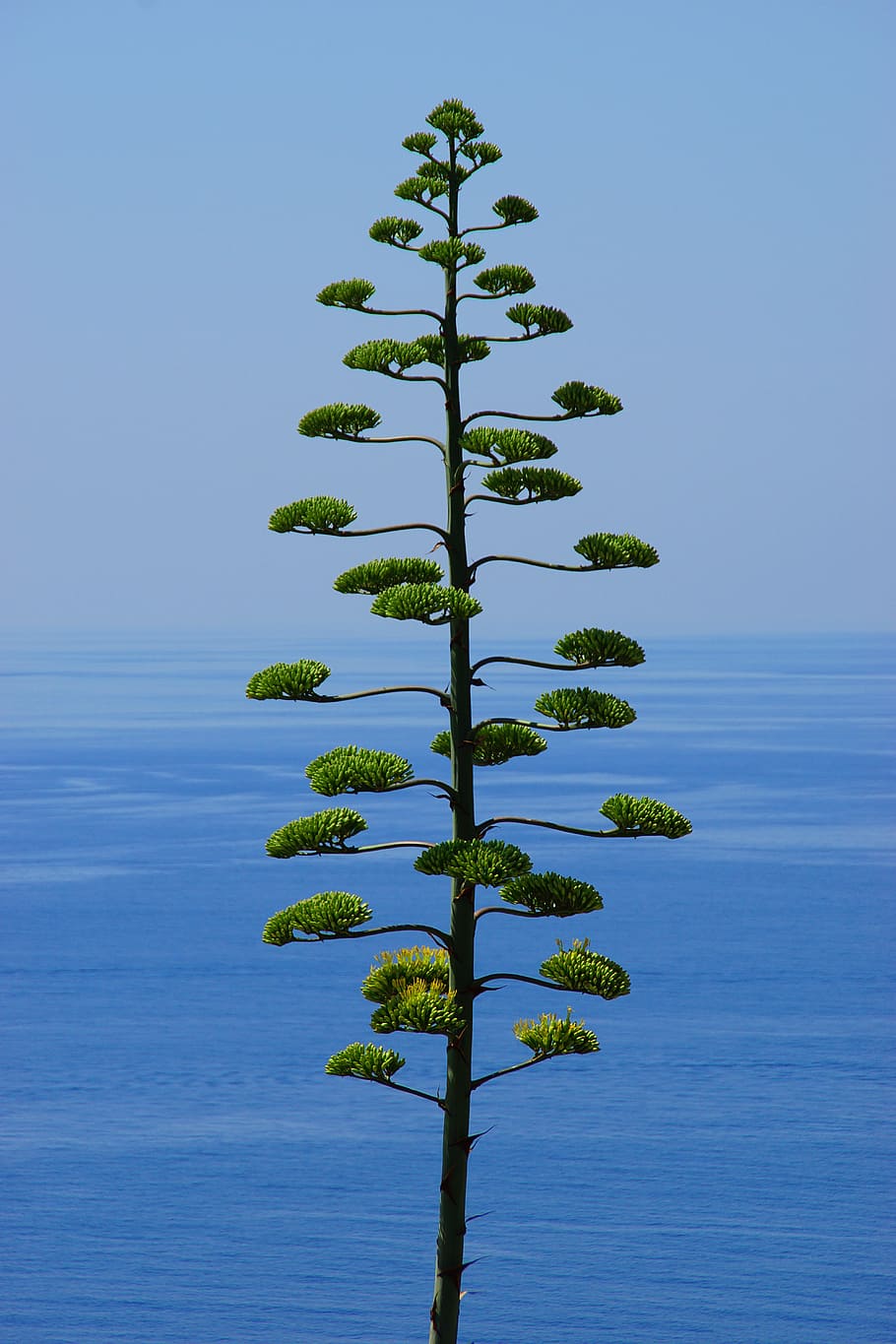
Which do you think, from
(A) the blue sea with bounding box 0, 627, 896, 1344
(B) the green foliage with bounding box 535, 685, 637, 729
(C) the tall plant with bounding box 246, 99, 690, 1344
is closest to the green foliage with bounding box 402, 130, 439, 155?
(C) the tall plant with bounding box 246, 99, 690, 1344

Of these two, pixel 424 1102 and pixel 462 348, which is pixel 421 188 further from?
pixel 424 1102

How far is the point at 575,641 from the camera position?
9883 mm

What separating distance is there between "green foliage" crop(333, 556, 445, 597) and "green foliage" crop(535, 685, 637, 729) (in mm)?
1092

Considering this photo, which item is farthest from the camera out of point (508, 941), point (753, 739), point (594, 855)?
point (753, 739)

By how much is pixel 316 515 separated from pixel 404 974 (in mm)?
2856

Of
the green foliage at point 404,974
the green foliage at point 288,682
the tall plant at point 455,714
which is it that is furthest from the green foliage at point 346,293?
the green foliage at point 404,974

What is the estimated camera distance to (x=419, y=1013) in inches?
365

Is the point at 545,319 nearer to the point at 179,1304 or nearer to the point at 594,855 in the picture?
the point at 179,1304

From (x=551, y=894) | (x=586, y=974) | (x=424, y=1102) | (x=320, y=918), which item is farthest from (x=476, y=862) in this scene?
(x=424, y=1102)

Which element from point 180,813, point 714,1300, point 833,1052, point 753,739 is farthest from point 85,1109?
point 753,739

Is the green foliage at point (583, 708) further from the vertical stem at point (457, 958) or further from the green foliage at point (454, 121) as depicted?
the green foliage at point (454, 121)

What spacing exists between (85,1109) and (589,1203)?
56.4ft

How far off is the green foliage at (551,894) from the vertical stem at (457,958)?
31 cm

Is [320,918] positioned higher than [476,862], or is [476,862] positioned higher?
[476,862]
